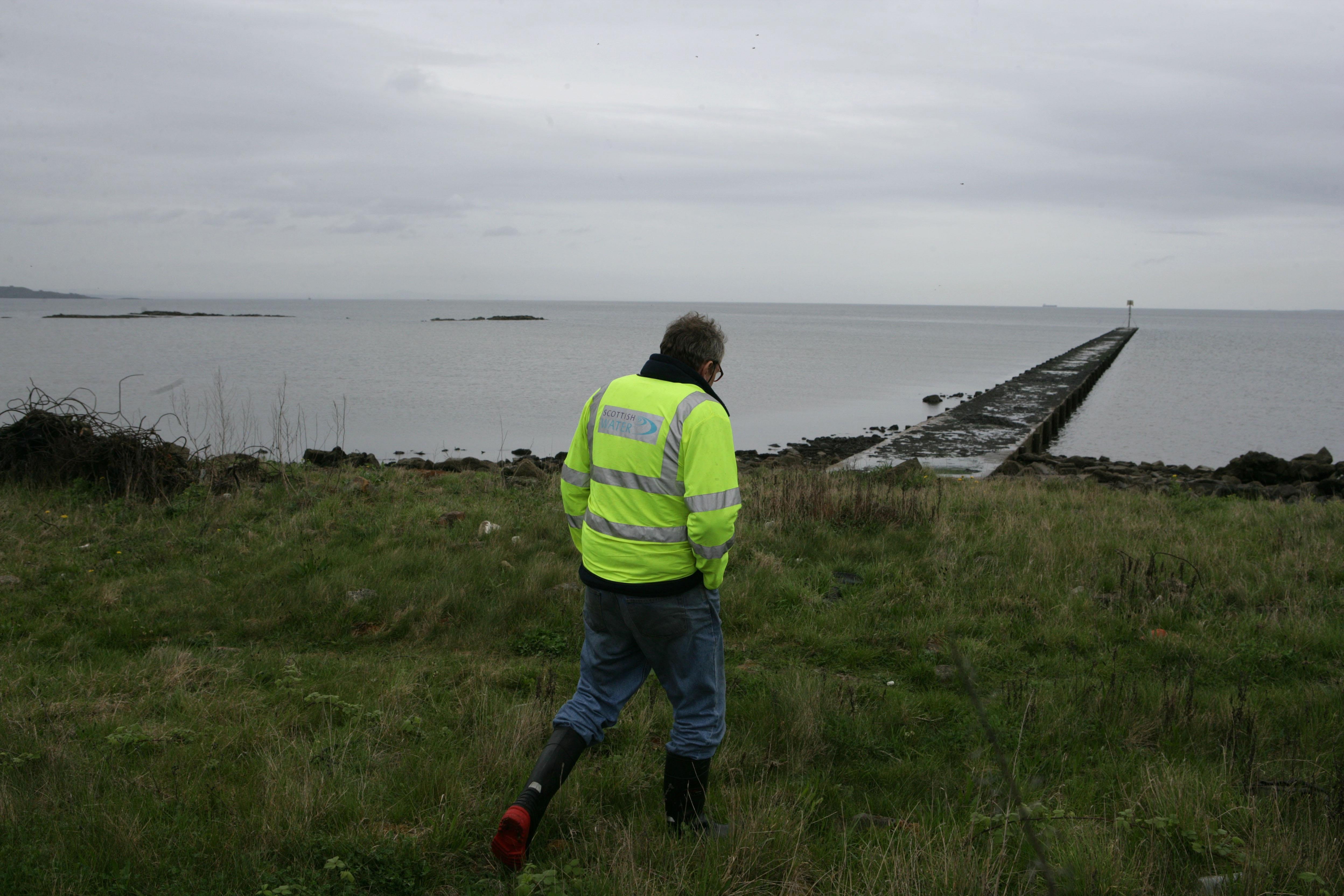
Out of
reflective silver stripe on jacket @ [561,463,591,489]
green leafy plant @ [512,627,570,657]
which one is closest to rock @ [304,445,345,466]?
green leafy plant @ [512,627,570,657]

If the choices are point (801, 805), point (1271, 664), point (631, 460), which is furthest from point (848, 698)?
point (1271, 664)

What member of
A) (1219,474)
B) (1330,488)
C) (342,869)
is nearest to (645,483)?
(342,869)

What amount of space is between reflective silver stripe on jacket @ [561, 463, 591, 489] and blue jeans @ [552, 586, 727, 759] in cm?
45

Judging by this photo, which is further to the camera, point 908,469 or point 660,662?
point 908,469

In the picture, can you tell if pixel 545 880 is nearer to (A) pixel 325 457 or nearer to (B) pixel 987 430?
(A) pixel 325 457

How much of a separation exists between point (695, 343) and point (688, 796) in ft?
5.68

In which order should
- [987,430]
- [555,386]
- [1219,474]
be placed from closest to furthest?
[1219,474], [987,430], [555,386]

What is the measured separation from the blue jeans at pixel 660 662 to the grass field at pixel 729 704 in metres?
0.39

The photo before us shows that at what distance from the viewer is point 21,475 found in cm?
1029

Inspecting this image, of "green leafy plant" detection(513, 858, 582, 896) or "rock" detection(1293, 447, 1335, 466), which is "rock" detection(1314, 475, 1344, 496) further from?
"green leafy plant" detection(513, 858, 582, 896)

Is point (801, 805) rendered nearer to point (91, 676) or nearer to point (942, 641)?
point (942, 641)

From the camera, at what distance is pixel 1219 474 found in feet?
61.7

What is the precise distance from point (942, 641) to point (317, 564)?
5012 mm

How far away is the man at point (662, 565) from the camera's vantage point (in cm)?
320
